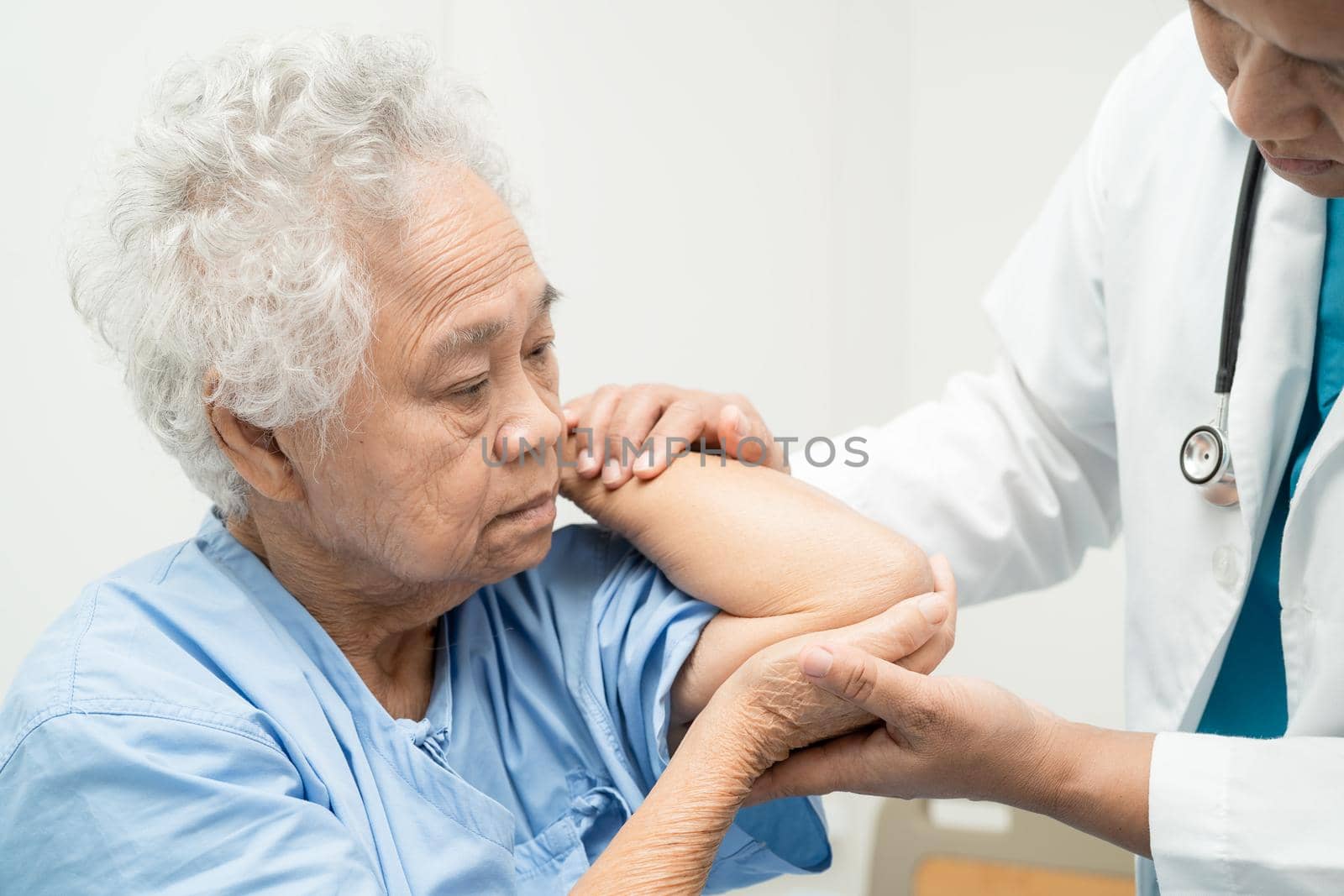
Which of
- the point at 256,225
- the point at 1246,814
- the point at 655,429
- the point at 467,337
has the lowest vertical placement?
the point at 1246,814

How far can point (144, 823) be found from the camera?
3.03ft

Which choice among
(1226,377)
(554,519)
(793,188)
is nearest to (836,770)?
(554,519)

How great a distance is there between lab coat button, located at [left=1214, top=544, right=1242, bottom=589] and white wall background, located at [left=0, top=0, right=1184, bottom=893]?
4.40 feet

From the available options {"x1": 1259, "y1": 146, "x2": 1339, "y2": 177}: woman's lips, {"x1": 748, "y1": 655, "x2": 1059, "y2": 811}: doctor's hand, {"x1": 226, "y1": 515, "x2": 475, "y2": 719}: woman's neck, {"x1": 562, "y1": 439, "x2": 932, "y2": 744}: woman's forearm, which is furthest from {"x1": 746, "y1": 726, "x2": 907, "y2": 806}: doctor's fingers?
{"x1": 1259, "y1": 146, "x2": 1339, "y2": 177}: woman's lips

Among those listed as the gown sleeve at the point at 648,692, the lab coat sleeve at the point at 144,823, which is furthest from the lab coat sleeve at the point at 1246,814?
the lab coat sleeve at the point at 144,823

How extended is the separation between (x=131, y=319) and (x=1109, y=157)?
1.20 meters

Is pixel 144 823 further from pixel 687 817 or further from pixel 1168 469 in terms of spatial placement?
pixel 1168 469

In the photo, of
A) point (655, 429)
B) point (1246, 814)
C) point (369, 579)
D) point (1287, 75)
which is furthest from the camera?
point (655, 429)

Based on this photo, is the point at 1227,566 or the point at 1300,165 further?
the point at 1227,566

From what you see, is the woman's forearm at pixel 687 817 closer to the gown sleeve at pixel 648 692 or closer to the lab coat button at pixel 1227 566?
the gown sleeve at pixel 648 692

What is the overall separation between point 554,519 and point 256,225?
413 mm

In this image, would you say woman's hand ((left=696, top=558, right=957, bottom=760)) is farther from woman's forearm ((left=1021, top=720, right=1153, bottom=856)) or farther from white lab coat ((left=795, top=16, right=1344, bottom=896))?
white lab coat ((left=795, top=16, right=1344, bottom=896))

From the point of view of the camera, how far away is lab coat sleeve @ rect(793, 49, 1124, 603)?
1543mm

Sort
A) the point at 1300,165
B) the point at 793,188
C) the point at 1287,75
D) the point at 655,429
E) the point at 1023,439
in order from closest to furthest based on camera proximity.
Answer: the point at 1287,75
the point at 1300,165
the point at 655,429
the point at 1023,439
the point at 793,188
